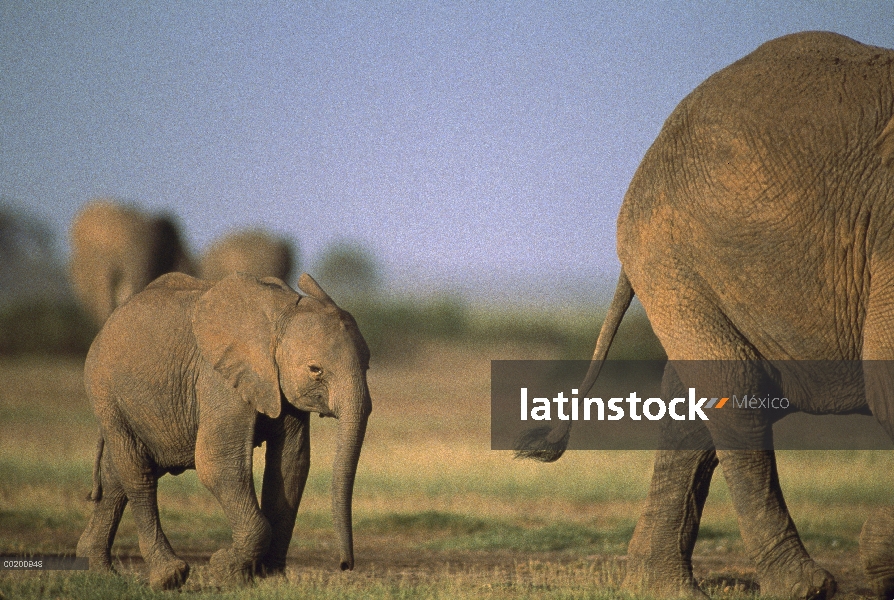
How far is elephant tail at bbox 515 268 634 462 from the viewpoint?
6.98m

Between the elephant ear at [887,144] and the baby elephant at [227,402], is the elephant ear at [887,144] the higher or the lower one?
the higher one

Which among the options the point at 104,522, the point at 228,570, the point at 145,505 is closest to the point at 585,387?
the point at 228,570

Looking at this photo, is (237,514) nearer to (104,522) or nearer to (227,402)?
(227,402)

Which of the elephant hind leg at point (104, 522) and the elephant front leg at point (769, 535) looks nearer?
the elephant front leg at point (769, 535)

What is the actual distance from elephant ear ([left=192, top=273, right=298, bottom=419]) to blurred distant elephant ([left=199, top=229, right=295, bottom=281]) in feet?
13.8

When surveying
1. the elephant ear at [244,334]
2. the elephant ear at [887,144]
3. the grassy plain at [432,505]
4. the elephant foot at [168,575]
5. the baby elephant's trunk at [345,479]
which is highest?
the elephant ear at [887,144]

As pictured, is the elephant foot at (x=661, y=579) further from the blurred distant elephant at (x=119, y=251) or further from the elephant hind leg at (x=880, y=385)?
the blurred distant elephant at (x=119, y=251)

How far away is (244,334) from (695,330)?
290cm

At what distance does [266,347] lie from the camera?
24.6 feet

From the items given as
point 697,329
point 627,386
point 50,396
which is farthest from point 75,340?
point 697,329

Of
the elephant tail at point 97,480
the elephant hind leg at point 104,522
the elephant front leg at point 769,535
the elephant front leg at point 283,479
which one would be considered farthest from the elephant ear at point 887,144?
the elephant tail at point 97,480

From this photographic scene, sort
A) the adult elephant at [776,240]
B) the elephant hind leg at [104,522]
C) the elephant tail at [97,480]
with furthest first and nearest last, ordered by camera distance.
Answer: the elephant tail at [97,480] < the elephant hind leg at [104,522] < the adult elephant at [776,240]

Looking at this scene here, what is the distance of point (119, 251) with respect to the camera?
472 inches

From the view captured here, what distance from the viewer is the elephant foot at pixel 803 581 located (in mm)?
6090
